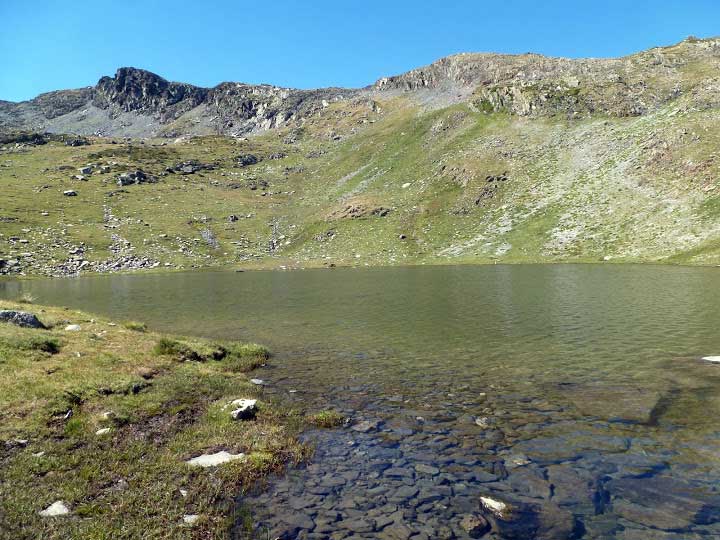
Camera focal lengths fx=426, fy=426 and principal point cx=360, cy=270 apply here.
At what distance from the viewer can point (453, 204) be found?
134250 mm

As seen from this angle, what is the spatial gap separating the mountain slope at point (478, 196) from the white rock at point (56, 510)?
93279 millimetres

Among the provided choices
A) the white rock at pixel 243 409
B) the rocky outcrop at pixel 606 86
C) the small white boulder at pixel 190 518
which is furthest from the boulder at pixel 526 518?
the rocky outcrop at pixel 606 86

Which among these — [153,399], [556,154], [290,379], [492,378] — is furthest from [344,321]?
[556,154]

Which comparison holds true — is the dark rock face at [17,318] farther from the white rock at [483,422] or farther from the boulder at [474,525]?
the boulder at [474,525]

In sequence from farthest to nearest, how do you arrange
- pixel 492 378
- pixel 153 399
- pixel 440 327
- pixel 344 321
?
pixel 344 321
pixel 440 327
pixel 492 378
pixel 153 399

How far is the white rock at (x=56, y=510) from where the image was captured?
9.84 meters

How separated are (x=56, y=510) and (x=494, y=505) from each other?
1053 centimetres

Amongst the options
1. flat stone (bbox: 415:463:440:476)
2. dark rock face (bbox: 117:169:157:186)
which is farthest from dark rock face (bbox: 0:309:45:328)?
dark rock face (bbox: 117:169:157:186)

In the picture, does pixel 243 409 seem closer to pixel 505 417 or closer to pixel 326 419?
pixel 326 419

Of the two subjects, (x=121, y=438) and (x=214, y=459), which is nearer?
(x=214, y=459)

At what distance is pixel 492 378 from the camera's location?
68.9 ft

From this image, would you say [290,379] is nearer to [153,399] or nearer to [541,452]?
[153,399]

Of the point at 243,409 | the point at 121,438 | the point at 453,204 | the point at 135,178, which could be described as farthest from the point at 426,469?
the point at 135,178

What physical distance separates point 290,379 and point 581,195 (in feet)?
375
